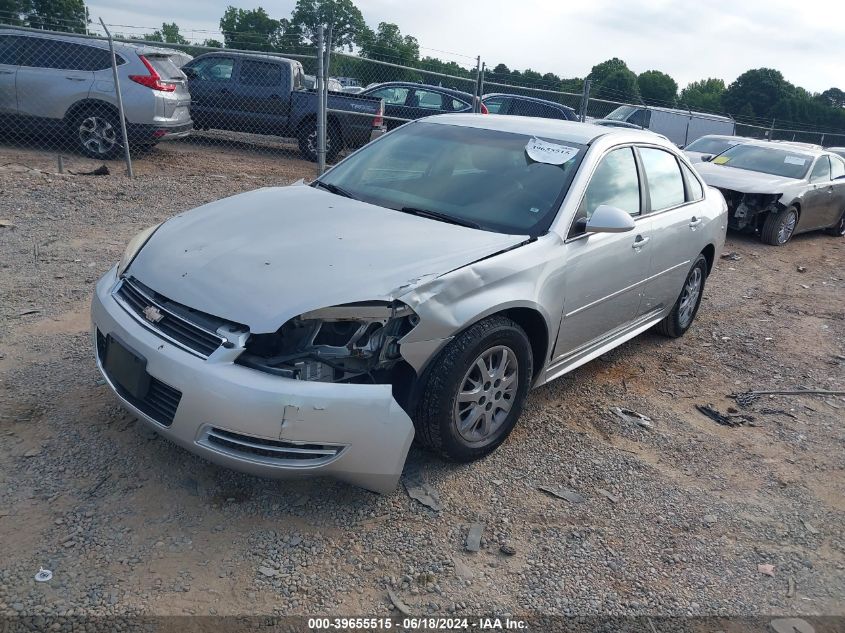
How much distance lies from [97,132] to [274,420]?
28.7 feet

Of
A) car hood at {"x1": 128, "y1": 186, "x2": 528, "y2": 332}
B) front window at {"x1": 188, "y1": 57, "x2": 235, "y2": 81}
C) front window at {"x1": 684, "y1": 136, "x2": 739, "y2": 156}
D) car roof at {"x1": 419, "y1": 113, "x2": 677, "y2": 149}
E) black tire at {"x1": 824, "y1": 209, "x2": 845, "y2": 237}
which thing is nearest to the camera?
car hood at {"x1": 128, "y1": 186, "x2": 528, "y2": 332}

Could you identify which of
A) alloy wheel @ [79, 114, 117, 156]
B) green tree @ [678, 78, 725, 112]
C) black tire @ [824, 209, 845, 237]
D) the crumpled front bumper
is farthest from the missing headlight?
green tree @ [678, 78, 725, 112]

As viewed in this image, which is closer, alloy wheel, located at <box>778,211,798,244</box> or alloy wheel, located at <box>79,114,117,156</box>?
alloy wheel, located at <box>79,114,117,156</box>

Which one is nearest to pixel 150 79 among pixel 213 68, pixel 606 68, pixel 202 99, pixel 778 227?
pixel 202 99

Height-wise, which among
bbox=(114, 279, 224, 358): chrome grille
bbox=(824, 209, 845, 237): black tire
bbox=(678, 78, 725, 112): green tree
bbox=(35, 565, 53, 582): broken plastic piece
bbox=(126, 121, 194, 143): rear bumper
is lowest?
bbox=(678, 78, 725, 112): green tree

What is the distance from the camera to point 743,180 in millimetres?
10133

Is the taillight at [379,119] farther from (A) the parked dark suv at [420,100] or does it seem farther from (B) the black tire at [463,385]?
(B) the black tire at [463,385]

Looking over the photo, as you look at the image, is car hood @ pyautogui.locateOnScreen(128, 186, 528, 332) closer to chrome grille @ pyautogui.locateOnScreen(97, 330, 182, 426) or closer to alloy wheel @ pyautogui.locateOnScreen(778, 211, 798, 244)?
chrome grille @ pyautogui.locateOnScreen(97, 330, 182, 426)

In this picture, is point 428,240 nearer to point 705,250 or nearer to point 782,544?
point 782,544

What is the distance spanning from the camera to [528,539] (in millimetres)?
2982

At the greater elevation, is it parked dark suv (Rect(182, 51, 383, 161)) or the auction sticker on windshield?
the auction sticker on windshield

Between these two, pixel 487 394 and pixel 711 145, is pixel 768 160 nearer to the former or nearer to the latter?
pixel 711 145

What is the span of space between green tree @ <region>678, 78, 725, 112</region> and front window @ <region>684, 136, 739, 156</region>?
151 feet

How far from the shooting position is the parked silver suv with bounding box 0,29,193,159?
953 cm
